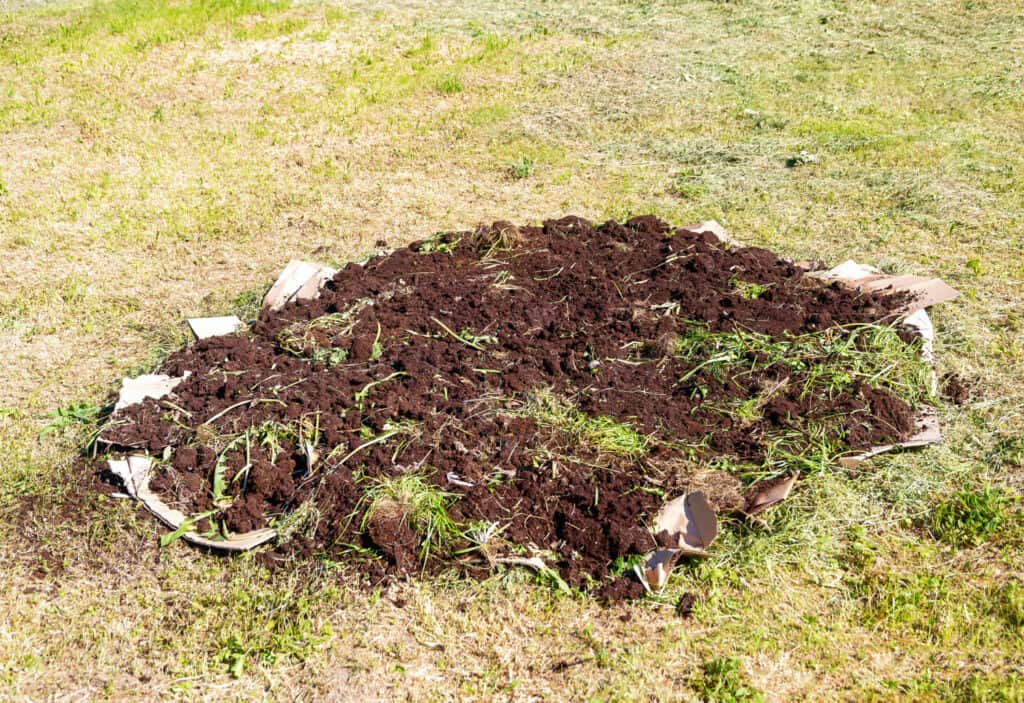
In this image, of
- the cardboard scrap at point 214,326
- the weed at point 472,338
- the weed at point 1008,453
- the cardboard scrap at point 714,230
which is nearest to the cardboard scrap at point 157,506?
the cardboard scrap at point 214,326

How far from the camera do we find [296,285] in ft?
18.5

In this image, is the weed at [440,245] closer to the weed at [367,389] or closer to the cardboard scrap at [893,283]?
the weed at [367,389]

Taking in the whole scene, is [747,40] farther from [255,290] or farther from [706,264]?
[255,290]

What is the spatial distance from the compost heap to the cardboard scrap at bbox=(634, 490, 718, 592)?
Result: 0.20 ft

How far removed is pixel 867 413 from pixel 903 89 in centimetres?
708

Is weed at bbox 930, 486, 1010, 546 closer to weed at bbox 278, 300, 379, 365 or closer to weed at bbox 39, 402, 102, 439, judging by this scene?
weed at bbox 278, 300, 379, 365

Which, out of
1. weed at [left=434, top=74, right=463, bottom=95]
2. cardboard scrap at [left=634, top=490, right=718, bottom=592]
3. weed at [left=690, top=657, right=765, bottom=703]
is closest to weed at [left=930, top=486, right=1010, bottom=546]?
cardboard scrap at [left=634, top=490, right=718, bottom=592]

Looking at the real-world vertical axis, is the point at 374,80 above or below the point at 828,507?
above

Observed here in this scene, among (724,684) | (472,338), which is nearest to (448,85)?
(472,338)

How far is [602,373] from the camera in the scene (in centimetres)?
455

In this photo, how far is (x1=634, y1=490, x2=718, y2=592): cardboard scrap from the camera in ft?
12.0

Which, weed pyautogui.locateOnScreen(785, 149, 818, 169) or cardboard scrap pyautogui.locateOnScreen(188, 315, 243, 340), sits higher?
weed pyautogui.locateOnScreen(785, 149, 818, 169)

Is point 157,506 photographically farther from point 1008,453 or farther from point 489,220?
point 1008,453

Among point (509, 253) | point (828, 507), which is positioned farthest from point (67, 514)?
point (828, 507)
